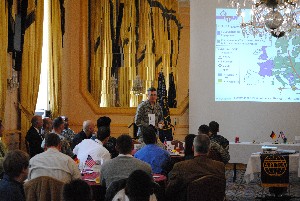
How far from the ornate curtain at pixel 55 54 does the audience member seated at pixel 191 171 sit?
7.60m

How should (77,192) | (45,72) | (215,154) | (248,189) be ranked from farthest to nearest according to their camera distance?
(45,72), (248,189), (215,154), (77,192)

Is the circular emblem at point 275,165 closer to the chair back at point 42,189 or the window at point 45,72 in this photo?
the window at point 45,72

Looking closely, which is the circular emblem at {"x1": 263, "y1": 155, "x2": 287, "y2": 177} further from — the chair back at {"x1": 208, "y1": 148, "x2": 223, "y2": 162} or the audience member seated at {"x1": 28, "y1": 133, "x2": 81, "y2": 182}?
the audience member seated at {"x1": 28, "y1": 133, "x2": 81, "y2": 182}

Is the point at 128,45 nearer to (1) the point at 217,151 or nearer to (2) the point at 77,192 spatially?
(1) the point at 217,151

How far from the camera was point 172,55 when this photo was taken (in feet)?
46.3

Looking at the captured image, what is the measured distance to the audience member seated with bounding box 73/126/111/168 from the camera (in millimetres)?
6941

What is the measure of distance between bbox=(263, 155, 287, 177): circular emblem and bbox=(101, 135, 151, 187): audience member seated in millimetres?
4278

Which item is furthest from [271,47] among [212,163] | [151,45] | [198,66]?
[212,163]

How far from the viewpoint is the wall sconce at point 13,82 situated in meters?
10.8

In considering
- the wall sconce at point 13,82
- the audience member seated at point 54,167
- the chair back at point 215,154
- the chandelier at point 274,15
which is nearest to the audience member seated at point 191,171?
the audience member seated at point 54,167

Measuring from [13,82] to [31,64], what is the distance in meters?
0.77

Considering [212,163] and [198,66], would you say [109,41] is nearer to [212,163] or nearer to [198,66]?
[198,66]

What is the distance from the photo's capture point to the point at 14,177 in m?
4.48

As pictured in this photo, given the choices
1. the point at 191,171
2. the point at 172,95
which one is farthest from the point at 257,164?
the point at 191,171
